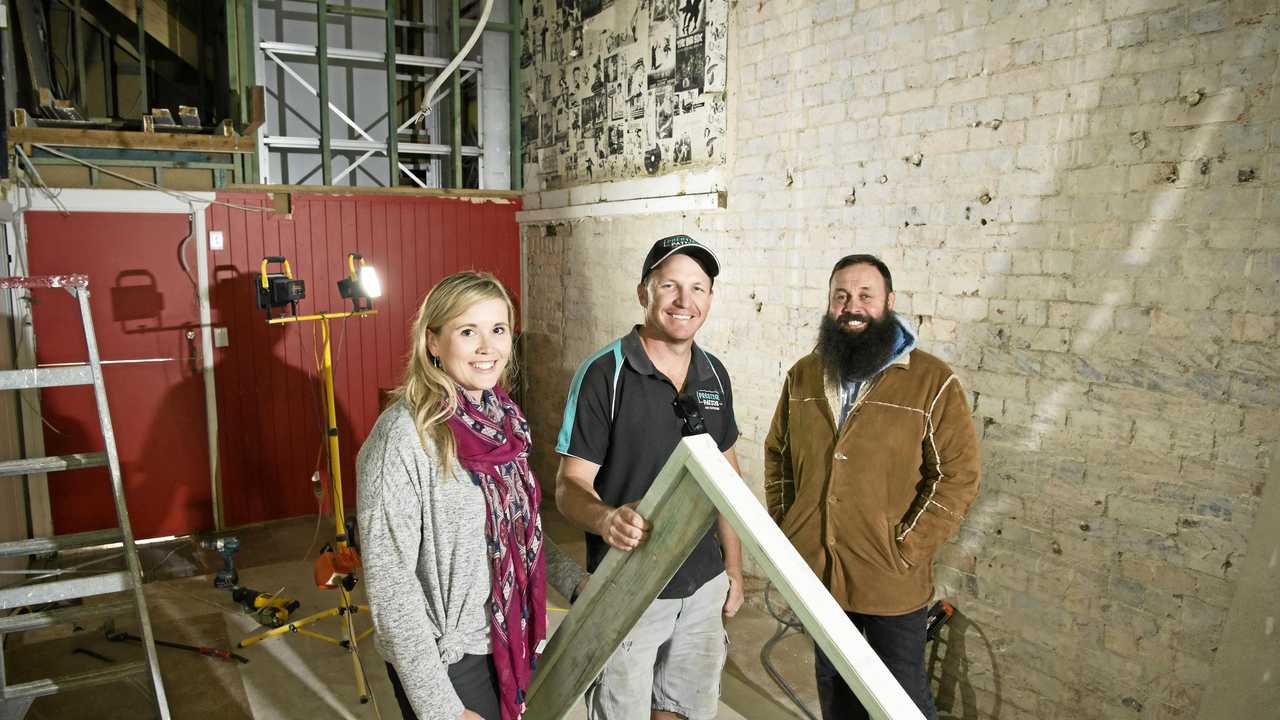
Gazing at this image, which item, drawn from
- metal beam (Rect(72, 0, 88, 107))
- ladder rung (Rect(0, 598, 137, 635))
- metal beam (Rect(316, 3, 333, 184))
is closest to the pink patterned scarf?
ladder rung (Rect(0, 598, 137, 635))

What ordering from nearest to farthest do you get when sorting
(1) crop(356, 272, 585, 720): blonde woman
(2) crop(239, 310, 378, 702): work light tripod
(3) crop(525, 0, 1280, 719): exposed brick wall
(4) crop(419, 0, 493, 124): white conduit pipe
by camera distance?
(1) crop(356, 272, 585, 720): blonde woman, (3) crop(525, 0, 1280, 719): exposed brick wall, (2) crop(239, 310, 378, 702): work light tripod, (4) crop(419, 0, 493, 124): white conduit pipe

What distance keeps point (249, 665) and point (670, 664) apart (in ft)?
8.73

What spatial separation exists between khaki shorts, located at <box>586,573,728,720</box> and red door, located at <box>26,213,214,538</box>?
15.3 ft

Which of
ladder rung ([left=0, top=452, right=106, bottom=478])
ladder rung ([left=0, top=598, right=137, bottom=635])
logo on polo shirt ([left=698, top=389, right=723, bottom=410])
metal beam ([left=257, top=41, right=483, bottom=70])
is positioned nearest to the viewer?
logo on polo shirt ([left=698, top=389, right=723, bottom=410])

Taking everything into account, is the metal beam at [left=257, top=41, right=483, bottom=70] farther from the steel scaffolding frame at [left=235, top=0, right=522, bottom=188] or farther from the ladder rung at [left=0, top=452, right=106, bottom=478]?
the ladder rung at [left=0, top=452, right=106, bottom=478]

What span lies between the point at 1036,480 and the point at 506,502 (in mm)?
2135

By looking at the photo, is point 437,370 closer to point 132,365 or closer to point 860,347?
point 860,347

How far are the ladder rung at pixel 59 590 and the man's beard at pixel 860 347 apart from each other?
2304mm

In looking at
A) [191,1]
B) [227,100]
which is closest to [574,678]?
[227,100]

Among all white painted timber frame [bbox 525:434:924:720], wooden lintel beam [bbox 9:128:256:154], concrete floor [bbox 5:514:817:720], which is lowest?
concrete floor [bbox 5:514:817:720]

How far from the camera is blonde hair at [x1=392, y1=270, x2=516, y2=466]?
1.59m

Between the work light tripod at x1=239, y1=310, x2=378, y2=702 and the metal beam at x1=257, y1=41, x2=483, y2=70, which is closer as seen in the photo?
the work light tripod at x1=239, y1=310, x2=378, y2=702

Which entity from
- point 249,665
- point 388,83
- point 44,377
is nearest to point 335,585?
point 249,665

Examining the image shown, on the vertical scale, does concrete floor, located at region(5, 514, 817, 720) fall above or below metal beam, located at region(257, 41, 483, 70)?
below
